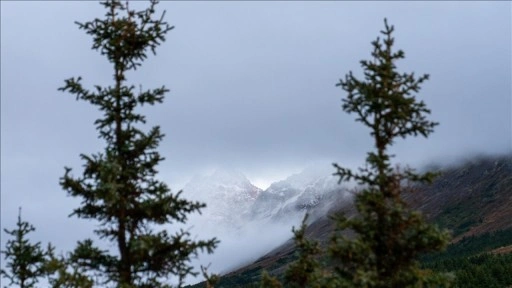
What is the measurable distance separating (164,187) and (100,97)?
3.85 meters

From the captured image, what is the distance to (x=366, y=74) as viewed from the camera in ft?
62.3

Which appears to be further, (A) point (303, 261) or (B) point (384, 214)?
(A) point (303, 261)

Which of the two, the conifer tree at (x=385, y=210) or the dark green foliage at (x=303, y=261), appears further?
the dark green foliage at (x=303, y=261)

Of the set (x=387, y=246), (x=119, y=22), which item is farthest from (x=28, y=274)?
(x=387, y=246)

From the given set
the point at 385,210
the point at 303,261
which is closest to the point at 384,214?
the point at 385,210

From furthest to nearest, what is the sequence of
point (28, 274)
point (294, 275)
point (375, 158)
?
point (28, 274)
point (294, 275)
point (375, 158)

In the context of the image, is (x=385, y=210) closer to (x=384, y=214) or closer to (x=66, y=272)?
(x=384, y=214)

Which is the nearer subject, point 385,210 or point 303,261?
point 385,210

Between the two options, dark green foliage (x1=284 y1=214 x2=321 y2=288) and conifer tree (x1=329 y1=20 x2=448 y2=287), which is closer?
conifer tree (x1=329 y1=20 x2=448 y2=287)

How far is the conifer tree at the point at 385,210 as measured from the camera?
675 inches

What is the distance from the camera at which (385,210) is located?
17594 mm

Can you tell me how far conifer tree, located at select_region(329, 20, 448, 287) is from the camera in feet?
56.3

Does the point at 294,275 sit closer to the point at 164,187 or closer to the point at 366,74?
the point at 164,187

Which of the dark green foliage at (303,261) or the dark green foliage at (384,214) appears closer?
the dark green foliage at (384,214)
